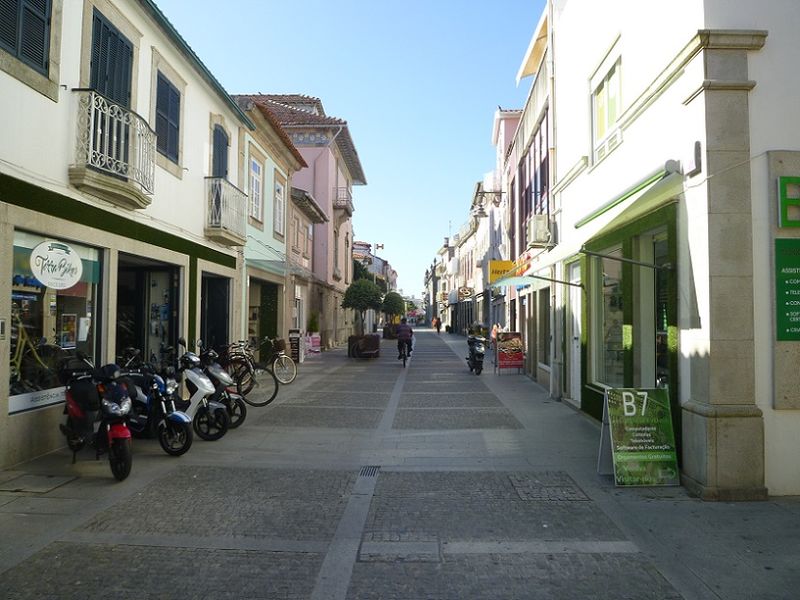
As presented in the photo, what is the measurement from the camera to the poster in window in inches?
279

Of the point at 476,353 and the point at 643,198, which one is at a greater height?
the point at 643,198

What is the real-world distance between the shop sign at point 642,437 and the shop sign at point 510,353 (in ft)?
34.7

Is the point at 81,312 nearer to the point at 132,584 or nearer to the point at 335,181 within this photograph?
the point at 132,584

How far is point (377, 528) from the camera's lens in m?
4.43

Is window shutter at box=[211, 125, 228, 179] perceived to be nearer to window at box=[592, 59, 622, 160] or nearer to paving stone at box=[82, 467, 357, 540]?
window at box=[592, 59, 622, 160]

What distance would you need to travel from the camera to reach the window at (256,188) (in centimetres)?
1459

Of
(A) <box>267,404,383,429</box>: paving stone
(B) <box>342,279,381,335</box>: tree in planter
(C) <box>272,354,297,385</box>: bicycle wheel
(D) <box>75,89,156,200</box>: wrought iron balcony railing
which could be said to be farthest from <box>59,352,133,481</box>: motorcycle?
(B) <box>342,279,381,335</box>: tree in planter

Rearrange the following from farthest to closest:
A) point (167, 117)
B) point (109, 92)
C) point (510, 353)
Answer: point (510, 353)
point (167, 117)
point (109, 92)

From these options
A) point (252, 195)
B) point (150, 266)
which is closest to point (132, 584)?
point (150, 266)

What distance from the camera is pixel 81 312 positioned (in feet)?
24.4

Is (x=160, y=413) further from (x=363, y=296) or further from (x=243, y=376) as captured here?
(x=363, y=296)

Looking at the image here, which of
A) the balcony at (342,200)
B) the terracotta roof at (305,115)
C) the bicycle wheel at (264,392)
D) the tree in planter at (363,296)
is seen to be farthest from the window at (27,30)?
the balcony at (342,200)

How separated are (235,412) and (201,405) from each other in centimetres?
107

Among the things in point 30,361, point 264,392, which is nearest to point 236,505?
Answer: point 30,361
